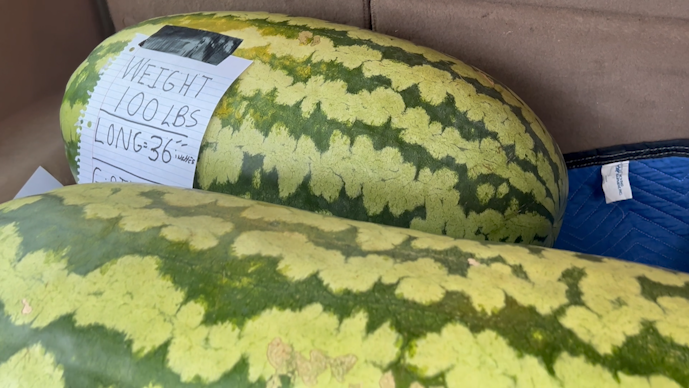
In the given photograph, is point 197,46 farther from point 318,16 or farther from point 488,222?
point 488,222

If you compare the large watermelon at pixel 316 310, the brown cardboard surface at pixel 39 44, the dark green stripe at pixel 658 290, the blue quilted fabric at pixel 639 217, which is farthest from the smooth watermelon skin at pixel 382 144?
the brown cardboard surface at pixel 39 44

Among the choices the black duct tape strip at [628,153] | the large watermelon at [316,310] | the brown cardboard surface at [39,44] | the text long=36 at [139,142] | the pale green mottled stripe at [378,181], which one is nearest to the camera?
the large watermelon at [316,310]

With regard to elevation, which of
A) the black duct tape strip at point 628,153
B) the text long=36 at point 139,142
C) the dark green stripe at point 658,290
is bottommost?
the black duct tape strip at point 628,153

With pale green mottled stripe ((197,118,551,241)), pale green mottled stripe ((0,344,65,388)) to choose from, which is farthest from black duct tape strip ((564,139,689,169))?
pale green mottled stripe ((0,344,65,388))

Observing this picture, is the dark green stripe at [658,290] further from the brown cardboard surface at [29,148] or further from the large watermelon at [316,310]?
the brown cardboard surface at [29,148]

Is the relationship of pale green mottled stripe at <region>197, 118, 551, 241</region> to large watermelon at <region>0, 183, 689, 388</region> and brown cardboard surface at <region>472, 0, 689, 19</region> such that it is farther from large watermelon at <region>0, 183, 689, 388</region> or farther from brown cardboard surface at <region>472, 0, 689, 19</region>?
brown cardboard surface at <region>472, 0, 689, 19</region>

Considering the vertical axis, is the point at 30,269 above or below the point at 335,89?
below

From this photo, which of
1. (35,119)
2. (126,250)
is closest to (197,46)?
(126,250)

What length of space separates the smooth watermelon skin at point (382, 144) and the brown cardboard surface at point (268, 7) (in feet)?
0.87

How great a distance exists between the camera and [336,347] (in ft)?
1.90

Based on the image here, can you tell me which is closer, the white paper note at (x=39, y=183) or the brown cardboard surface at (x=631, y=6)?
the brown cardboard surface at (x=631, y=6)

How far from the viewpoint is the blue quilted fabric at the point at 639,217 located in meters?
1.31

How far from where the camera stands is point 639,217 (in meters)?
1.36

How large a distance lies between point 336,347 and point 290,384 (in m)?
0.07
